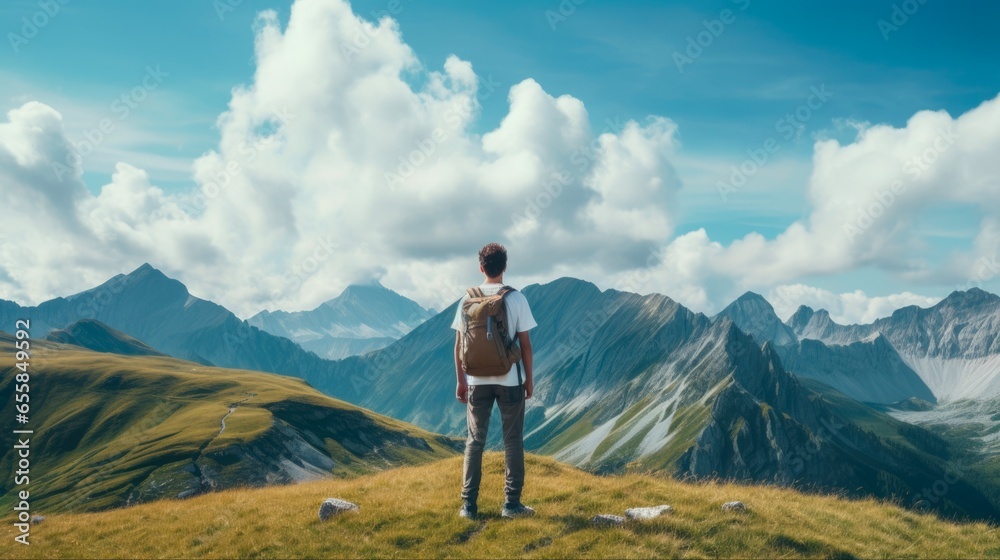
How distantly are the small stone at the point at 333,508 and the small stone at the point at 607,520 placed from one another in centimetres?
614

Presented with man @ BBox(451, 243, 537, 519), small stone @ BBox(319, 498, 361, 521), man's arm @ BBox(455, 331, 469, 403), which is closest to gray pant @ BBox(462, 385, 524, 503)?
man @ BBox(451, 243, 537, 519)

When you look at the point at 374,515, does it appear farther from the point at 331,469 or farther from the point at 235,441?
the point at 331,469

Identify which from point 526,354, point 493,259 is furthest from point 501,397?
point 493,259

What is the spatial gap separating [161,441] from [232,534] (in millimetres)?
185028

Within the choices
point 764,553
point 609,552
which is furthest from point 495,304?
point 764,553

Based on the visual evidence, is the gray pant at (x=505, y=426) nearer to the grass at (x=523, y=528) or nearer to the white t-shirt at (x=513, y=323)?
the white t-shirt at (x=513, y=323)

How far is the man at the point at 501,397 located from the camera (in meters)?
13.6

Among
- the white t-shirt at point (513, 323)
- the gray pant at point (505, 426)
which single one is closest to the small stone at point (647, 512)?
the gray pant at point (505, 426)

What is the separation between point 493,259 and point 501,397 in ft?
10.5

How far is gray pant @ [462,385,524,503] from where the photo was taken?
13644 mm

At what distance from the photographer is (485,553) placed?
1235 cm

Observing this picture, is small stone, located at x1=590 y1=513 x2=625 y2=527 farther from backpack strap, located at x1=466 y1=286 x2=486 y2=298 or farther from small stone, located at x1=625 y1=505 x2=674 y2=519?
backpack strap, located at x1=466 y1=286 x2=486 y2=298

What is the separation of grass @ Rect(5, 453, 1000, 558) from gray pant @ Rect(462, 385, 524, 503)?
41.0 inches

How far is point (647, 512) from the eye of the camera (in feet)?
46.0
